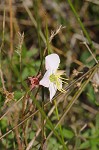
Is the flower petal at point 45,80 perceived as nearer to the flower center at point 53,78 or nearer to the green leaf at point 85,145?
the flower center at point 53,78

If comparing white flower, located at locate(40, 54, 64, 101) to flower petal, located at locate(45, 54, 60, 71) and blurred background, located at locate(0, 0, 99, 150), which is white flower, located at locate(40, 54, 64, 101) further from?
blurred background, located at locate(0, 0, 99, 150)

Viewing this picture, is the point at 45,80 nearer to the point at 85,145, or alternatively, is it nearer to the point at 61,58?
the point at 85,145

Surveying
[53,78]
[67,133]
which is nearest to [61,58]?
[67,133]

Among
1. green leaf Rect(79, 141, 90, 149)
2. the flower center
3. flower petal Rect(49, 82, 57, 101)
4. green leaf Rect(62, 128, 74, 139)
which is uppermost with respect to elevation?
the flower center

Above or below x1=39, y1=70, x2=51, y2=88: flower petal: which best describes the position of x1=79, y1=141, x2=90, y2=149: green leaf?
below

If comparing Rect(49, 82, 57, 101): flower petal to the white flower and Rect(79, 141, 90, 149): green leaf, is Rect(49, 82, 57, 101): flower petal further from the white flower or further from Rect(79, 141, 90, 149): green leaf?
Rect(79, 141, 90, 149): green leaf

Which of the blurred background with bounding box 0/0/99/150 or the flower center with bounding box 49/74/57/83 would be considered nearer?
the flower center with bounding box 49/74/57/83

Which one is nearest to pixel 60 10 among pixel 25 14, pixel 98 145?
pixel 25 14

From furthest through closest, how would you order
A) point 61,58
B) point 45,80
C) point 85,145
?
point 61,58
point 85,145
point 45,80

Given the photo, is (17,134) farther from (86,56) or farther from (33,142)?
(86,56)

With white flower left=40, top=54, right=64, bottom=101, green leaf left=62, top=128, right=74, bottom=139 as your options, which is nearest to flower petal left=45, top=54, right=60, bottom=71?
white flower left=40, top=54, right=64, bottom=101
